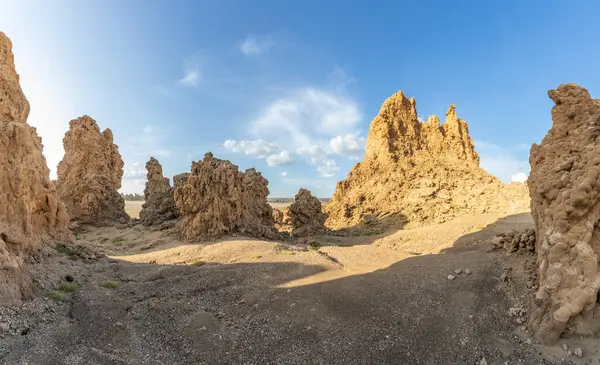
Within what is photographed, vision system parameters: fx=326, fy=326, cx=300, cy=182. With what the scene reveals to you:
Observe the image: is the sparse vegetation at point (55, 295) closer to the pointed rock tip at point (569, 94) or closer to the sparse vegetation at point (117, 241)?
the sparse vegetation at point (117, 241)

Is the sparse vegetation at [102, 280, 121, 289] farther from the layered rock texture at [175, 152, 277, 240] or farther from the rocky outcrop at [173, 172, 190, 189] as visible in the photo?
the rocky outcrop at [173, 172, 190, 189]

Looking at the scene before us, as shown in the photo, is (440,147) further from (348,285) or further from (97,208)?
(97,208)

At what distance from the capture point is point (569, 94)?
11477 mm

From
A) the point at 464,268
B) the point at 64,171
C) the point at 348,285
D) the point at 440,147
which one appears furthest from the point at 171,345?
the point at 440,147

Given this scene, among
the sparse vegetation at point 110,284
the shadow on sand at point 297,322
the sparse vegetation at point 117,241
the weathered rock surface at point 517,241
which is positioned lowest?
the shadow on sand at point 297,322

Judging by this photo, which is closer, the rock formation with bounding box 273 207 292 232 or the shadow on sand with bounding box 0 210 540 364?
the shadow on sand with bounding box 0 210 540 364

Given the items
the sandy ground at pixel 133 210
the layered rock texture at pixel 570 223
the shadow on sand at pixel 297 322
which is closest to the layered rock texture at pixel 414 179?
the shadow on sand at pixel 297 322

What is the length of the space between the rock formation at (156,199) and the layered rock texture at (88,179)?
3025 mm

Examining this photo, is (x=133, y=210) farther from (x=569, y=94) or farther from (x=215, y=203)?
(x=569, y=94)

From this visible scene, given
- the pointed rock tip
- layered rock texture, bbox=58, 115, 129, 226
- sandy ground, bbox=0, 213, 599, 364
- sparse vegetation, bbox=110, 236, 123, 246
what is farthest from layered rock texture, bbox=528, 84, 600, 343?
layered rock texture, bbox=58, 115, 129, 226

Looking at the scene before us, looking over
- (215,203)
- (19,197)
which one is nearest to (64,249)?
(19,197)

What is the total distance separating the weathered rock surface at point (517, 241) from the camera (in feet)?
40.2

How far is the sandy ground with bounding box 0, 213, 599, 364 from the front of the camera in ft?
28.2

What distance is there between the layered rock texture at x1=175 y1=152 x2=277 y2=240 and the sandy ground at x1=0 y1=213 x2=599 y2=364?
302 inches
